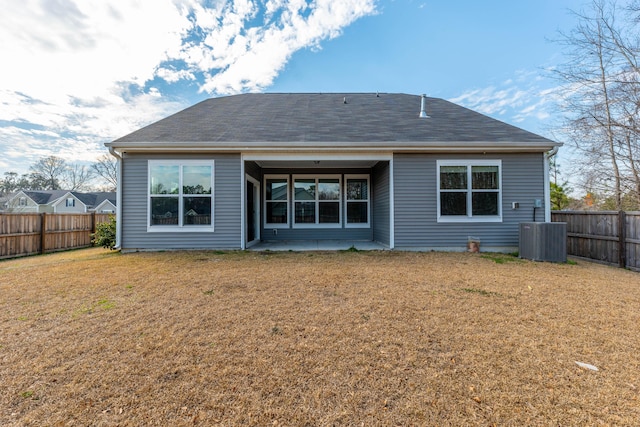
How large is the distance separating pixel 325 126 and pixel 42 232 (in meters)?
9.70

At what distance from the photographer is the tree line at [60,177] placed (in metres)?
35.8

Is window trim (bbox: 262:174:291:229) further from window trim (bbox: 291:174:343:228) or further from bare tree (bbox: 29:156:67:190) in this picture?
bare tree (bbox: 29:156:67:190)

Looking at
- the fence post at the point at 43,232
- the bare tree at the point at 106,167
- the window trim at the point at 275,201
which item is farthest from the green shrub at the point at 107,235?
the bare tree at the point at 106,167

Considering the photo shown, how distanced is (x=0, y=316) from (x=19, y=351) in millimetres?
1388

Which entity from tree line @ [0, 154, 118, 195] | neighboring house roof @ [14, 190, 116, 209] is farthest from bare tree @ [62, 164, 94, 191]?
neighboring house roof @ [14, 190, 116, 209]

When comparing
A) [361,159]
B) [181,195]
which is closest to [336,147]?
[361,159]

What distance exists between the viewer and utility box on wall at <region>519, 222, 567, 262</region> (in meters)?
6.44

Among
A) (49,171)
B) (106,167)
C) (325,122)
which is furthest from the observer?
(49,171)

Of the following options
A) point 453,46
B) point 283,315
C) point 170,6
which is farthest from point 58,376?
point 453,46

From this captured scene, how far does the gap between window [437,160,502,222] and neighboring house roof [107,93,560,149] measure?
0.69 m

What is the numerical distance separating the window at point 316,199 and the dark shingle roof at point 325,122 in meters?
2.20

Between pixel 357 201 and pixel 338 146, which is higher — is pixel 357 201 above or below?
below

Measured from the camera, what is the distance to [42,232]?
884 cm

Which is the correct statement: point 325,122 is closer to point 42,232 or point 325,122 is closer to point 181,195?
point 181,195
